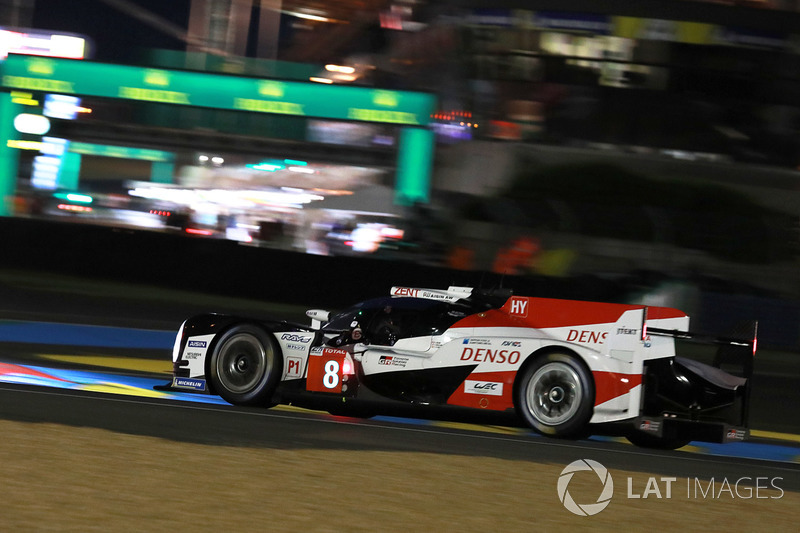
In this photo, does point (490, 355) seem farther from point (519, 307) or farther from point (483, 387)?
point (519, 307)

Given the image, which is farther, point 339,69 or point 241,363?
point 339,69

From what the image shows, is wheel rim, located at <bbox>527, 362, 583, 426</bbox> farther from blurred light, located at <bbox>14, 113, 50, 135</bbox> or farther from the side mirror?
blurred light, located at <bbox>14, 113, 50, 135</bbox>

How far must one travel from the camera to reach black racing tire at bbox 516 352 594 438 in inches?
311

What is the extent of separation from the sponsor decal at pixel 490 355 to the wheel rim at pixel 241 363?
5.66 feet

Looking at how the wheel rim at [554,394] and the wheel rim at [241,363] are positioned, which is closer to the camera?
the wheel rim at [554,394]

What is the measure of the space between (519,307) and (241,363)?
7.80ft

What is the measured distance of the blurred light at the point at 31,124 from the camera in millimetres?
23891

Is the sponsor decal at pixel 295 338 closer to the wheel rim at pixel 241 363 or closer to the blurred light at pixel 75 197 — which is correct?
the wheel rim at pixel 241 363

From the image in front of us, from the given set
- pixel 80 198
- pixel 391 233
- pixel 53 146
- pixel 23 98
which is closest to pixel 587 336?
pixel 391 233

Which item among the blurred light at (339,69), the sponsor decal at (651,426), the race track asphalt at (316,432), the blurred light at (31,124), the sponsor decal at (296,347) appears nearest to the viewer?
the race track asphalt at (316,432)

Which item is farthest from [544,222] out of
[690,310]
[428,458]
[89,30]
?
[428,458]

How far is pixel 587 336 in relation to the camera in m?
8.05

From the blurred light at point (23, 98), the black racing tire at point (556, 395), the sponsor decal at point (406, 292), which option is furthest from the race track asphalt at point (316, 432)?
the blurred light at point (23, 98)

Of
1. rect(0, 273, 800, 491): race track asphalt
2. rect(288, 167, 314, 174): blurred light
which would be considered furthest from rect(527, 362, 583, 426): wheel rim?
rect(288, 167, 314, 174): blurred light
